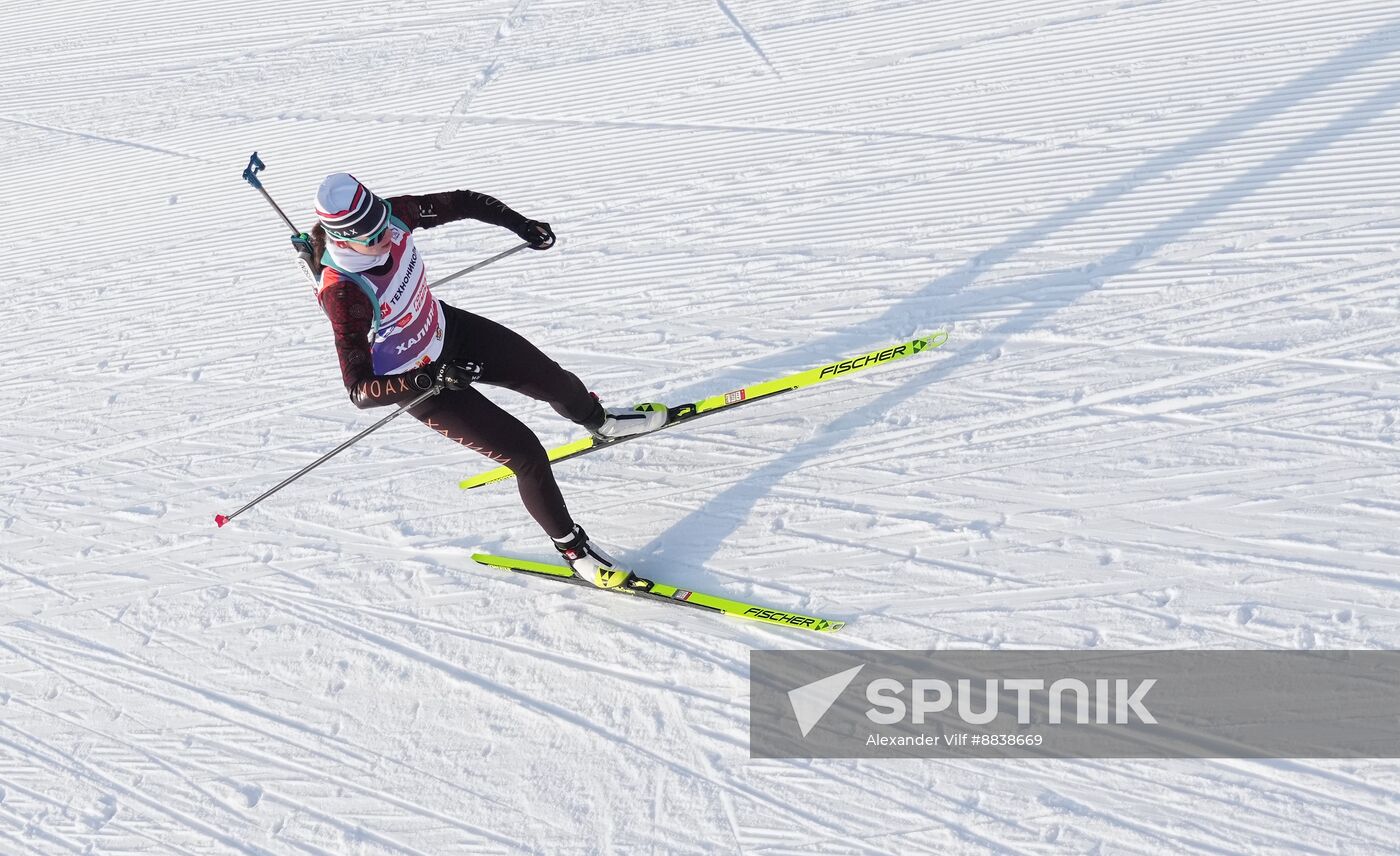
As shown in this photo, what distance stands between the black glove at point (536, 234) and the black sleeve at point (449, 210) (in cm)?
2

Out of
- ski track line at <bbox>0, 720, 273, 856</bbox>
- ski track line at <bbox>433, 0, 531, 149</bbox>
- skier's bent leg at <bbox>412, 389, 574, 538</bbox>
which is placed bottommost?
ski track line at <bbox>0, 720, 273, 856</bbox>

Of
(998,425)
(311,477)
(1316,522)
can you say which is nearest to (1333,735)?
(1316,522)

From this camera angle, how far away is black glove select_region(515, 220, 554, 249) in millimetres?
4344

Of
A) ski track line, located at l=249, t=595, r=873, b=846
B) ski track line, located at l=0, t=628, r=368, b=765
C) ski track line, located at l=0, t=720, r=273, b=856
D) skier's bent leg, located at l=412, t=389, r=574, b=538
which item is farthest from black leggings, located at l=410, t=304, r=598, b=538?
ski track line, located at l=0, t=720, r=273, b=856

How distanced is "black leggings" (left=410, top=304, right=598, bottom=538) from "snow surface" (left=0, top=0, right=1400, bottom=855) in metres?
0.55

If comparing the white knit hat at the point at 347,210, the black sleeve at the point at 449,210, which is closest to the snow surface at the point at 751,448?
the black sleeve at the point at 449,210

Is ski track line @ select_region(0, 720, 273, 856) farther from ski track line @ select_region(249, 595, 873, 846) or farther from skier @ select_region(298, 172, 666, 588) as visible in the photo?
skier @ select_region(298, 172, 666, 588)

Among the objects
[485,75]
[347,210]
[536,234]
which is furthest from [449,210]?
[485,75]

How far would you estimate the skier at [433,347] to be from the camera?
137 inches

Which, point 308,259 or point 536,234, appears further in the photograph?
point 536,234

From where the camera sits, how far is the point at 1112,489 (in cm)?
419

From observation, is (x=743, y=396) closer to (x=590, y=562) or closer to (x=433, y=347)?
(x=590, y=562)

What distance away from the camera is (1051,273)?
16.9 feet

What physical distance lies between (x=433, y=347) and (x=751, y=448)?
5.14ft
